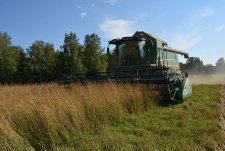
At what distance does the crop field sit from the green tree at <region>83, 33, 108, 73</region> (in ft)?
97.7

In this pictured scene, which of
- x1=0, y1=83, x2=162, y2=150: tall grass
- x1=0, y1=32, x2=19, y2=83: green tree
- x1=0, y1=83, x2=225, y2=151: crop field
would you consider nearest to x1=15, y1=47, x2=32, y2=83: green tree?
x1=0, y1=32, x2=19, y2=83: green tree

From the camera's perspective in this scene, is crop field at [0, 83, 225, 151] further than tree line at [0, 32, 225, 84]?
No

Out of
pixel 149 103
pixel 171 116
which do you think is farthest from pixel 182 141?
pixel 149 103

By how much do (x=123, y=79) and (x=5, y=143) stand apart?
Result: 680 centimetres

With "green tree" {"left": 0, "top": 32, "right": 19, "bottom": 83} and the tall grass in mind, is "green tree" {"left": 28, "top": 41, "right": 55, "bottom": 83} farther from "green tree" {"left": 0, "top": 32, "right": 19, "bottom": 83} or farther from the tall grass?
the tall grass

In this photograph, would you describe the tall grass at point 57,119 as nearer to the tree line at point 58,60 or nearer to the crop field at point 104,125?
the crop field at point 104,125

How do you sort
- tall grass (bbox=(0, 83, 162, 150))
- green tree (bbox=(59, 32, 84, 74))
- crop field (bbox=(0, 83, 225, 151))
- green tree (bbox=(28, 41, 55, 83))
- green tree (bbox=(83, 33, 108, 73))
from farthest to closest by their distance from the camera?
green tree (bbox=(28, 41, 55, 83)) → green tree (bbox=(83, 33, 108, 73)) → green tree (bbox=(59, 32, 84, 74)) → tall grass (bbox=(0, 83, 162, 150)) → crop field (bbox=(0, 83, 225, 151))

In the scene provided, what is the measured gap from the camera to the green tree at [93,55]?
38.5m

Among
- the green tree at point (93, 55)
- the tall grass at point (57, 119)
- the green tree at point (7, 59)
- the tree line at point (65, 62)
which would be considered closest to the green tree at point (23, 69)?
the tree line at point (65, 62)

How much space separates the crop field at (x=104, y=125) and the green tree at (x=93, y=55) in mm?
29784

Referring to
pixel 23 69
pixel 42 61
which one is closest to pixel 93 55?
pixel 42 61

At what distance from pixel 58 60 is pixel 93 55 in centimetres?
510

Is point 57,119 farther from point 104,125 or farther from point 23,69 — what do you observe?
point 23,69

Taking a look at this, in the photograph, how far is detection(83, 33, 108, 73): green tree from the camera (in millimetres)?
38500
